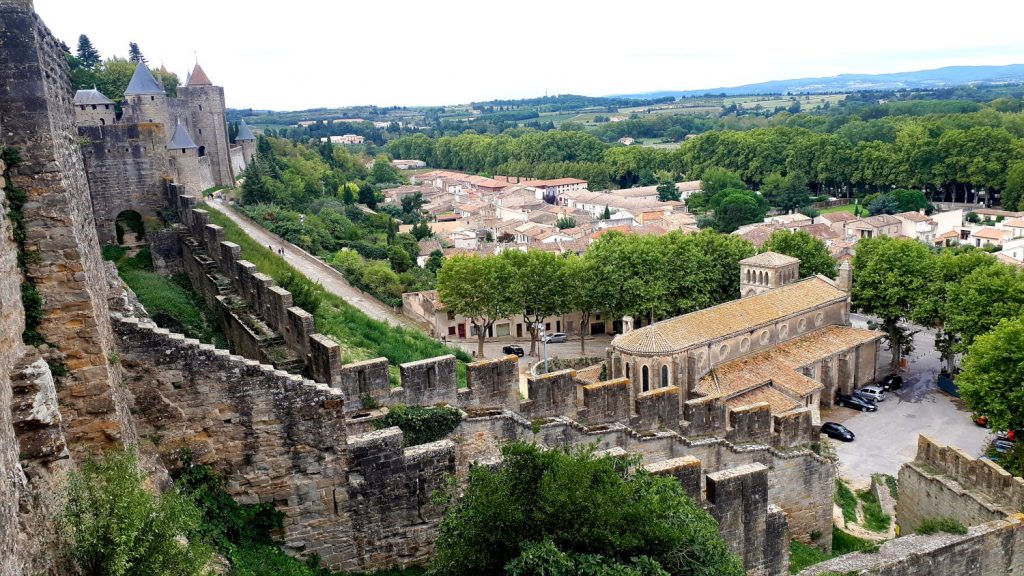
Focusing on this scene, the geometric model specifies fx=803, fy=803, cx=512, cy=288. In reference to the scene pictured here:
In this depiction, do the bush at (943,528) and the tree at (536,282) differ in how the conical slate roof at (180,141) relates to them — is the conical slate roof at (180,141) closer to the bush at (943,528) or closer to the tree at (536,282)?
the tree at (536,282)

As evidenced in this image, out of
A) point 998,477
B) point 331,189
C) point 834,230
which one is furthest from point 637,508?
point 331,189

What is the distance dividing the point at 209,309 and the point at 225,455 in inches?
395

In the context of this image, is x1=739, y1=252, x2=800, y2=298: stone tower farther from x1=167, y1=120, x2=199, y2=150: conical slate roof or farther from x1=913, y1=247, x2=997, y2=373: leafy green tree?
x1=167, y1=120, x2=199, y2=150: conical slate roof

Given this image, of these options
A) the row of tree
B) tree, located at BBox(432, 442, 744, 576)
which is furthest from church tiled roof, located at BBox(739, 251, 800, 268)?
tree, located at BBox(432, 442, 744, 576)

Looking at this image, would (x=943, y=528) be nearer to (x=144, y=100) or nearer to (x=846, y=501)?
(x=846, y=501)

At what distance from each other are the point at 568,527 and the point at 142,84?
165ft

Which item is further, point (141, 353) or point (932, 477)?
point (932, 477)

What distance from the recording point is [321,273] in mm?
43188

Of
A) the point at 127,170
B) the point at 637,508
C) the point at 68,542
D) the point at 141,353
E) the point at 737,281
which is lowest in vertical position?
the point at 737,281

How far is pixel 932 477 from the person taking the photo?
2159 cm

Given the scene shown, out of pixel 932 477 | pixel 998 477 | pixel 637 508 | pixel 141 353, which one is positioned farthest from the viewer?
pixel 932 477

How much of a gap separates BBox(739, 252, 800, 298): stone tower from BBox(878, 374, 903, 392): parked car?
735 centimetres

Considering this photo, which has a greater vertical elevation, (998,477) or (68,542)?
(68,542)

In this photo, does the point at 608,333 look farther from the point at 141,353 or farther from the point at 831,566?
the point at 141,353
